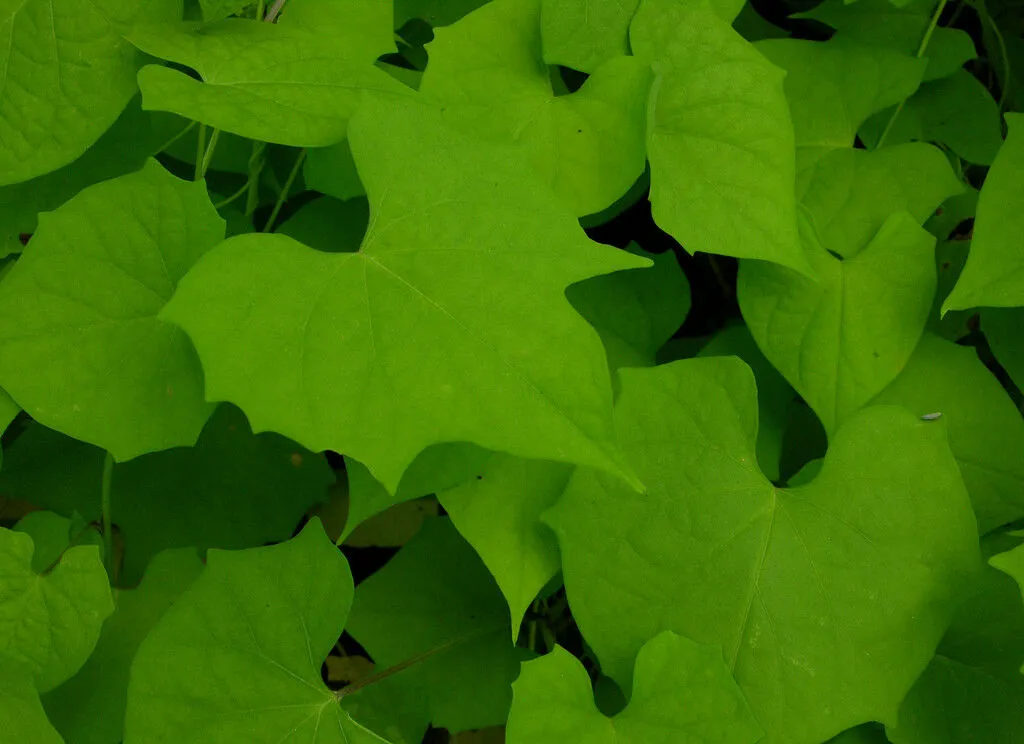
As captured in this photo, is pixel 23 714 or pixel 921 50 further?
pixel 921 50

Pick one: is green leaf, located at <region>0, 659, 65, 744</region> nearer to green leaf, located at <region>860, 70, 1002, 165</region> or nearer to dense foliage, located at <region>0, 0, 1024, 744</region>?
dense foliage, located at <region>0, 0, 1024, 744</region>

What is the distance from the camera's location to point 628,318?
1.04 meters

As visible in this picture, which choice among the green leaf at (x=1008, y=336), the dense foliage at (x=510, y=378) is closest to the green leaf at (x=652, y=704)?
the dense foliage at (x=510, y=378)

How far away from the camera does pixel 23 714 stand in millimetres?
778

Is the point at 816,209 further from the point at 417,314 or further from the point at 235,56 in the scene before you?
the point at 235,56

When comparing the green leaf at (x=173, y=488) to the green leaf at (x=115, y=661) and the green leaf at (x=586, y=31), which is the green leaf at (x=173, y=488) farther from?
the green leaf at (x=586, y=31)

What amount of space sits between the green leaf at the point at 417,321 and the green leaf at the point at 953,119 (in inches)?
24.6

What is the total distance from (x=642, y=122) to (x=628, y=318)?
243 millimetres

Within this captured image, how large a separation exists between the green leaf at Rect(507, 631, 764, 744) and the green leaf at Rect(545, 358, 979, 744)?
34mm

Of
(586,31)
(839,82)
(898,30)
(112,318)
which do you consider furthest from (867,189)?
(112,318)

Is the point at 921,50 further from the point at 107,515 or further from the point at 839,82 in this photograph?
the point at 107,515

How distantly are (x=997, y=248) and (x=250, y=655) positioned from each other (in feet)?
2.75

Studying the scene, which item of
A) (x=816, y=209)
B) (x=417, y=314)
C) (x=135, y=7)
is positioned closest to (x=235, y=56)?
(x=135, y=7)

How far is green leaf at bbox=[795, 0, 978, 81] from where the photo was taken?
1.12 metres
